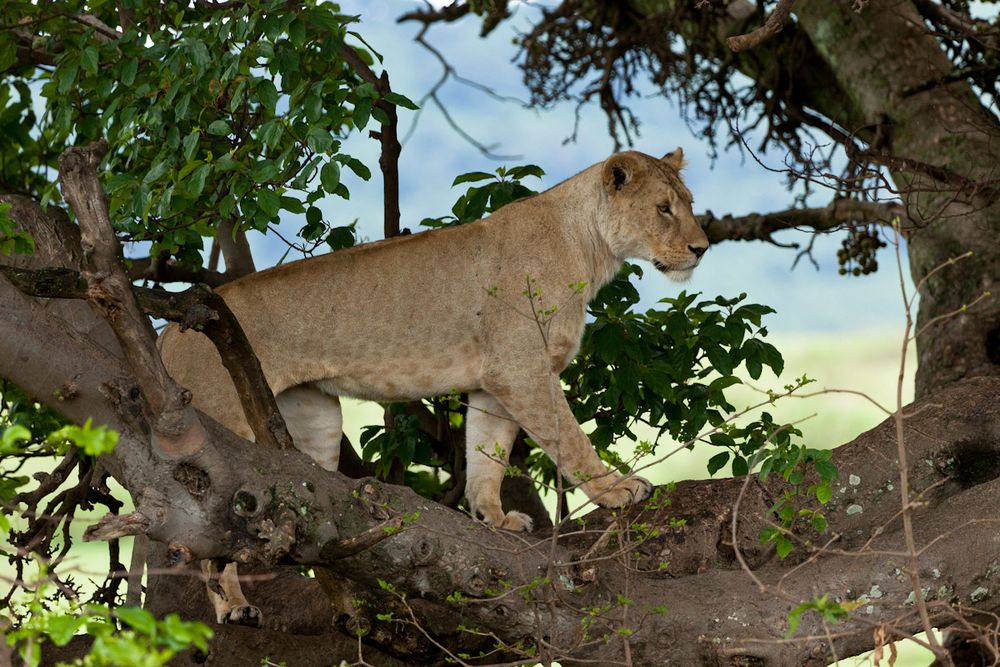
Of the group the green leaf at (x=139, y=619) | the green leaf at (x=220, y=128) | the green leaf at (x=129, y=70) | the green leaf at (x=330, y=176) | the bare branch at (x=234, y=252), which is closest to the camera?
the green leaf at (x=139, y=619)

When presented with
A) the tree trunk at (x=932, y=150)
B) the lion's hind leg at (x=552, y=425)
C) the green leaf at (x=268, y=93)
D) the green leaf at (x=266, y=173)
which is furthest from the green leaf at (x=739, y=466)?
the green leaf at (x=268, y=93)

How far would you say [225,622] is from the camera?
4.54m

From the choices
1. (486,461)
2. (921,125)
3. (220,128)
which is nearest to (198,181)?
(220,128)

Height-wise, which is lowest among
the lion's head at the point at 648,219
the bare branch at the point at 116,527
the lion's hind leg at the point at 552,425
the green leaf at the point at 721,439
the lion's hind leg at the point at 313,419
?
the bare branch at the point at 116,527

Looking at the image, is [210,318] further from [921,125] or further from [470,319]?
[921,125]

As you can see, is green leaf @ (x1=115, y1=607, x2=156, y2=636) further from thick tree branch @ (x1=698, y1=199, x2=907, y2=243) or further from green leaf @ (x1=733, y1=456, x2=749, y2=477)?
thick tree branch @ (x1=698, y1=199, x2=907, y2=243)

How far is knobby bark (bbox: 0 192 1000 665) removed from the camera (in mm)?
3564

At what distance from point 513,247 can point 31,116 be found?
3.41 m

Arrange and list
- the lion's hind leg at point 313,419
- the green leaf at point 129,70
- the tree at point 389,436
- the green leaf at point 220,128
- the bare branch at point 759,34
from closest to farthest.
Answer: the tree at point 389,436
the bare branch at point 759,34
the green leaf at point 220,128
the green leaf at point 129,70
the lion's hind leg at point 313,419

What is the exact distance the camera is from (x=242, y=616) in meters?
4.51

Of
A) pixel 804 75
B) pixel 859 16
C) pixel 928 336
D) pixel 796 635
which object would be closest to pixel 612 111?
pixel 804 75

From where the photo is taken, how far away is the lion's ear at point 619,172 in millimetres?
5488

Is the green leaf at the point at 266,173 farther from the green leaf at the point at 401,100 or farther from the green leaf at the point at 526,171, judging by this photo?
the green leaf at the point at 526,171

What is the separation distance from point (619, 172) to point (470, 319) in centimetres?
98
